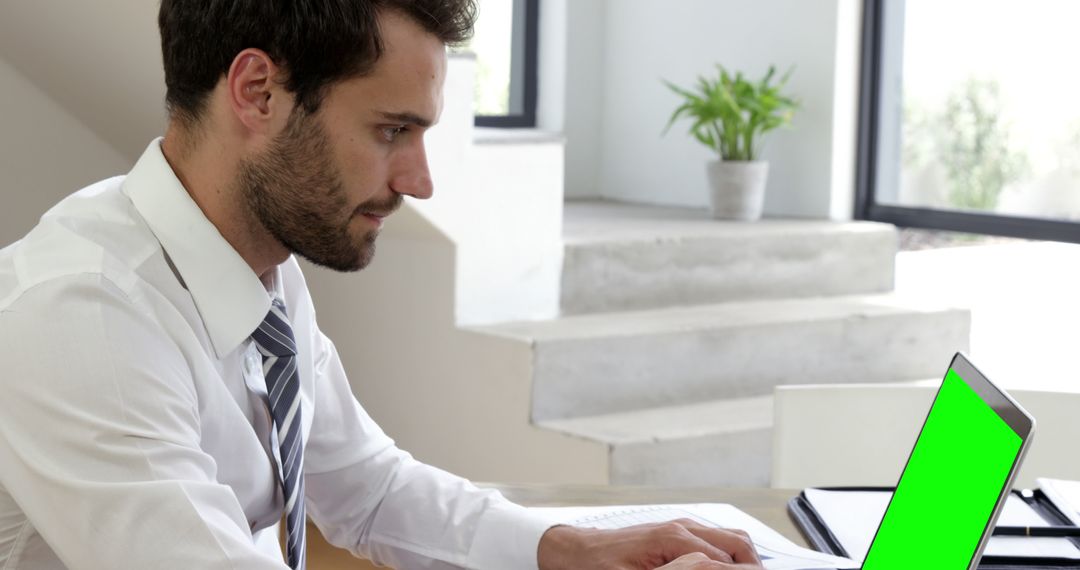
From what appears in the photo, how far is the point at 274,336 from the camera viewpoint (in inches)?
50.8

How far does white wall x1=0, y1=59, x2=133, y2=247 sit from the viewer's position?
11.6ft

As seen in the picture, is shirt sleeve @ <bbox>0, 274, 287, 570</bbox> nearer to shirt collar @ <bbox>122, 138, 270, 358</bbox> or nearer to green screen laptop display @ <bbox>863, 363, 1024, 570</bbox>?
shirt collar @ <bbox>122, 138, 270, 358</bbox>

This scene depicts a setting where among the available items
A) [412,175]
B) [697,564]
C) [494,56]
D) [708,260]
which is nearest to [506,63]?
[494,56]

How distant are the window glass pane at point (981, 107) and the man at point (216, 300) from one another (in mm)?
2794

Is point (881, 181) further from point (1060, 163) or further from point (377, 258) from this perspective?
point (377, 258)

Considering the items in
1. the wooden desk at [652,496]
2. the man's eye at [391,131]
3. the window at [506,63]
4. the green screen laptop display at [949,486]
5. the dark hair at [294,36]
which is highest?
the window at [506,63]

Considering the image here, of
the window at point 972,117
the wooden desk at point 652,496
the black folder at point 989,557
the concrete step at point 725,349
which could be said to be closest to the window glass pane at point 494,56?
the window at point 972,117

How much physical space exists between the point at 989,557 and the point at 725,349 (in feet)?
6.88

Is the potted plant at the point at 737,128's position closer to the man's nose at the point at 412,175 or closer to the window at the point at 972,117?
the window at the point at 972,117

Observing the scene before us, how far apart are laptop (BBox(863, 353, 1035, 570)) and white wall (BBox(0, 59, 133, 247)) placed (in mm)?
2845

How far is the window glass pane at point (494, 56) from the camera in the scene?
4.64 metres

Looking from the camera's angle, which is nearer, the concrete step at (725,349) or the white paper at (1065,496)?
the white paper at (1065,496)

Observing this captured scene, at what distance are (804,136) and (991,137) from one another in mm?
589

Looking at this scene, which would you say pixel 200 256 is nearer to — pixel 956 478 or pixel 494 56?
pixel 956 478
